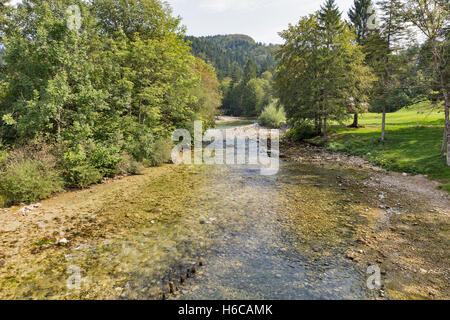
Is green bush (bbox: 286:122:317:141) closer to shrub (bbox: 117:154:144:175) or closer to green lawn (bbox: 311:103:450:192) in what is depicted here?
green lawn (bbox: 311:103:450:192)

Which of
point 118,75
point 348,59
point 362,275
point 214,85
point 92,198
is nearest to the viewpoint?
point 362,275

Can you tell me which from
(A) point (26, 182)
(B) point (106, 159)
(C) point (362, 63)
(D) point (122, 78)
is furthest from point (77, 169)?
(C) point (362, 63)

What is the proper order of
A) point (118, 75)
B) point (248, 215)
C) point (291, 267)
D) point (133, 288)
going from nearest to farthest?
point (133, 288) < point (291, 267) < point (248, 215) < point (118, 75)

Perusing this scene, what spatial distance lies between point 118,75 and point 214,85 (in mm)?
26507

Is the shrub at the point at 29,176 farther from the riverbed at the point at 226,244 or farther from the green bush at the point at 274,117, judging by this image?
the green bush at the point at 274,117

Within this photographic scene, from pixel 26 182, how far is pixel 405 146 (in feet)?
86.7

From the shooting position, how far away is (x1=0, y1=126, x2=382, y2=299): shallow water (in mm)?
5762

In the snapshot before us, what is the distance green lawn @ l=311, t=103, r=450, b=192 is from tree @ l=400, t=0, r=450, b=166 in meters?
1.23

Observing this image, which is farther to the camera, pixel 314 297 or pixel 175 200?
pixel 175 200

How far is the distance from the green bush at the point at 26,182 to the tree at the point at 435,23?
22.7 meters

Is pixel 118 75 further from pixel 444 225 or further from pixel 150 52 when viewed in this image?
pixel 444 225

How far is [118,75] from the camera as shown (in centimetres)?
1627
